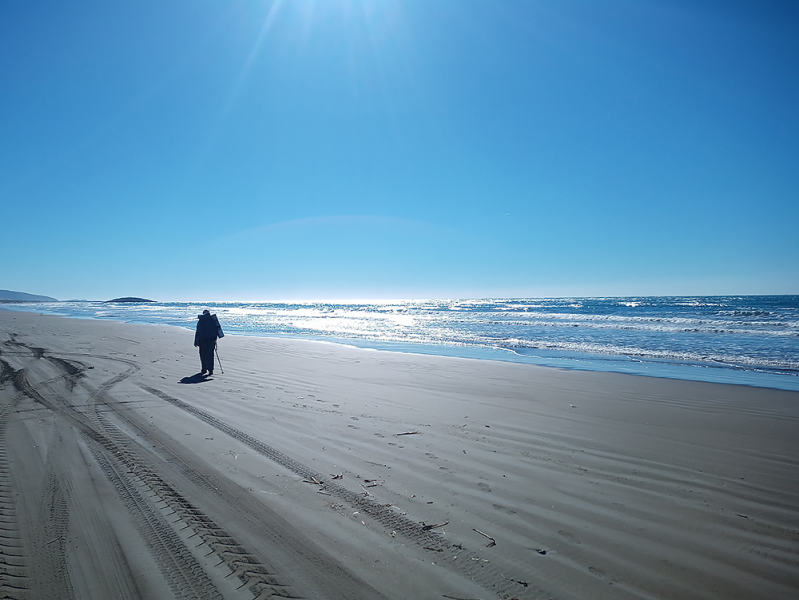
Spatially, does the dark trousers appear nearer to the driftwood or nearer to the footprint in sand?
the driftwood

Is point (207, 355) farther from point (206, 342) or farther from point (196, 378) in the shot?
point (196, 378)

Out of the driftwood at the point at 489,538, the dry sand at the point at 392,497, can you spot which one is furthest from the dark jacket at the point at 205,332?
the driftwood at the point at 489,538

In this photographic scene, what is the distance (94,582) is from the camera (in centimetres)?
246

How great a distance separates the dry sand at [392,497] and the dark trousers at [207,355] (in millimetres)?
2376

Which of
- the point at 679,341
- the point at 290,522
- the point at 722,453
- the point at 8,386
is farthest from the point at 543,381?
the point at 679,341

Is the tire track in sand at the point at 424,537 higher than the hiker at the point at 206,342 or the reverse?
the reverse

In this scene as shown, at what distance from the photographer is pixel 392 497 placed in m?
3.60

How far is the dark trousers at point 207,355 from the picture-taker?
32.7 feet

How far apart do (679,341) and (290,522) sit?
2030cm

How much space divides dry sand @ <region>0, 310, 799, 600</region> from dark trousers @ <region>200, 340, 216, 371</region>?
7.80 ft

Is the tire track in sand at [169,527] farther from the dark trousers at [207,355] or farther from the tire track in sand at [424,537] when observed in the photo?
Result: the dark trousers at [207,355]

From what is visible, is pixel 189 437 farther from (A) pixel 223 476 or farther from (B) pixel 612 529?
(B) pixel 612 529

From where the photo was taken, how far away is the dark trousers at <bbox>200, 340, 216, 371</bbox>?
9953mm

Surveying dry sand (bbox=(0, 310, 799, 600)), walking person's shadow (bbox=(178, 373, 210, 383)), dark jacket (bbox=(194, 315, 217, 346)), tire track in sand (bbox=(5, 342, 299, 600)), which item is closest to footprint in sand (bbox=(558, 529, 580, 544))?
dry sand (bbox=(0, 310, 799, 600))
